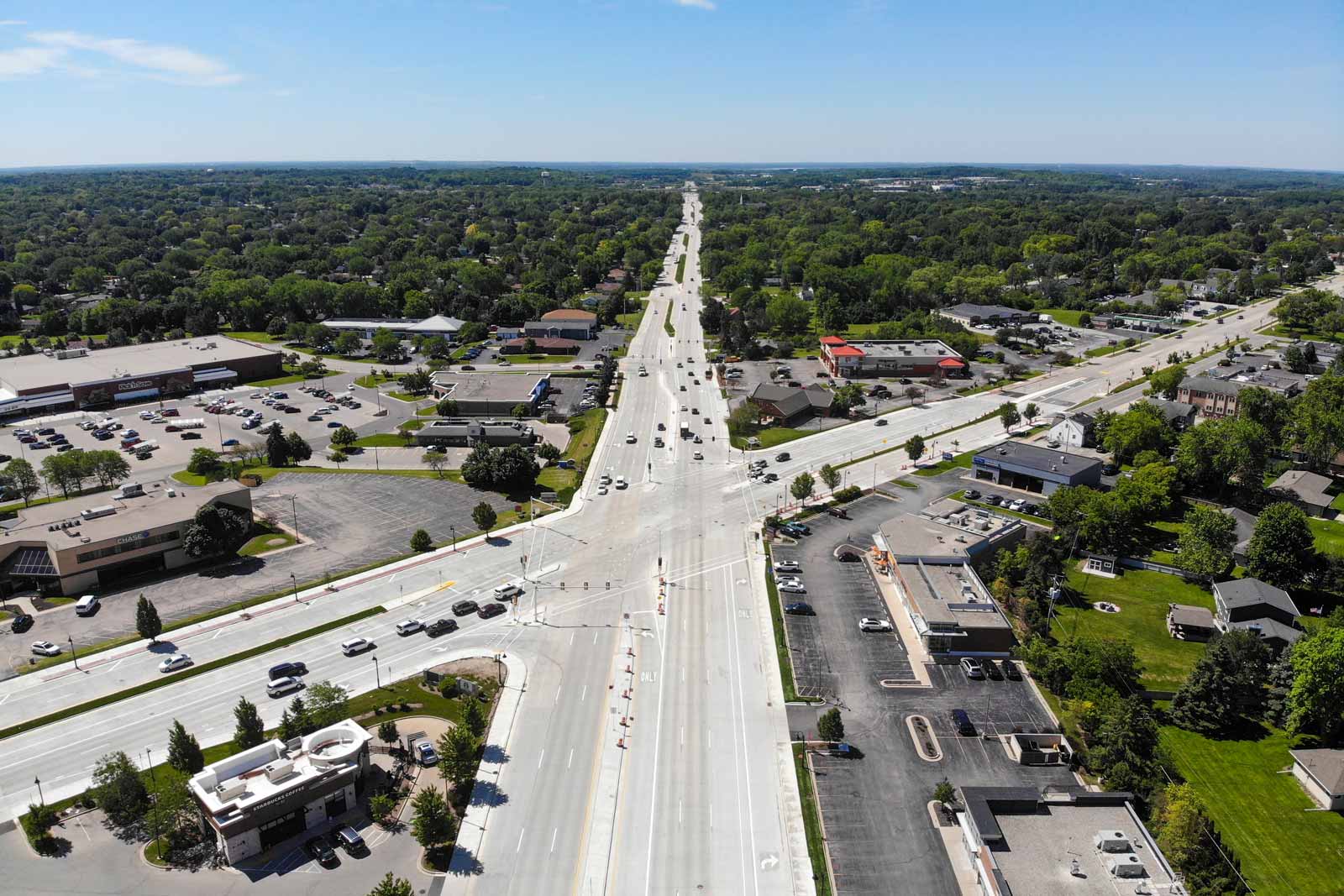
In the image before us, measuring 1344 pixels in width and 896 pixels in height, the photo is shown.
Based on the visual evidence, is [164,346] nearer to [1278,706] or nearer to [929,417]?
[929,417]

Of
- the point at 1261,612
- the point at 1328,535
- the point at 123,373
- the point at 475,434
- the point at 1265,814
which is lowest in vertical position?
the point at 1265,814

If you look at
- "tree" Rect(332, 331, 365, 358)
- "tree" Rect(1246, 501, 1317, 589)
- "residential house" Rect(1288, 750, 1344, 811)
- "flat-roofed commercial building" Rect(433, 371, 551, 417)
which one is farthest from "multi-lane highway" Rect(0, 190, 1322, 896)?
"tree" Rect(332, 331, 365, 358)

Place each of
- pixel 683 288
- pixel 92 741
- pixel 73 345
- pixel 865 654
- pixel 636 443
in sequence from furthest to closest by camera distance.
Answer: pixel 683 288, pixel 73 345, pixel 636 443, pixel 865 654, pixel 92 741

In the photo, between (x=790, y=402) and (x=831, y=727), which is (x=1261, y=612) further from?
(x=790, y=402)

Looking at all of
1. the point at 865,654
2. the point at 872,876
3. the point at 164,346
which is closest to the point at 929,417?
the point at 865,654

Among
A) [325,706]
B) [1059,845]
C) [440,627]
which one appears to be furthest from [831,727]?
[325,706]
